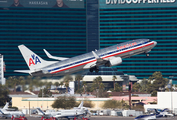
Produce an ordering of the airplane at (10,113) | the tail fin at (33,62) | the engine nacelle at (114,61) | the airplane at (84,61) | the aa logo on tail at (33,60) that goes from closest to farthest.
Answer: the airplane at (84,61), the engine nacelle at (114,61), the tail fin at (33,62), the aa logo on tail at (33,60), the airplane at (10,113)

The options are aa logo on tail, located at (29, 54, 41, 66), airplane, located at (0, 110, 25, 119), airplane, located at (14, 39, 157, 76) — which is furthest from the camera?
airplane, located at (0, 110, 25, 119)

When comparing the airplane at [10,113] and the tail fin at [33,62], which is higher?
the tail fin at [33,62]

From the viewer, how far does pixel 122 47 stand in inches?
3514

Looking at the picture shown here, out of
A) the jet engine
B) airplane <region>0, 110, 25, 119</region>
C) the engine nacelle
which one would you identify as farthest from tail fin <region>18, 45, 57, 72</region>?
airplane <region>0, 110, 25, 119</region>

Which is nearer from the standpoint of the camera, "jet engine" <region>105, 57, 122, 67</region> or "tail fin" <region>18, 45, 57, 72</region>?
"jet engine" <region>105, 57, 122, 67</region>

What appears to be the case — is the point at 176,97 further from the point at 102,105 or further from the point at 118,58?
the point at 118,58

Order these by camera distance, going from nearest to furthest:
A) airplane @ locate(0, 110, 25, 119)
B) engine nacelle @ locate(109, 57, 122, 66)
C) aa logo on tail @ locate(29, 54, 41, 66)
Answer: engine nacelle @ locate(109, 57, 122, 66), aa logo on tail @ locate(29, 54, 41, 66), airplane @ locate(0, 110, 25, 119)

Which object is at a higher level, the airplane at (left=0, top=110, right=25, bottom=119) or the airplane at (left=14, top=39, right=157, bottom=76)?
A: the airplane at (left=14, top=39, right=157, bottom=76)

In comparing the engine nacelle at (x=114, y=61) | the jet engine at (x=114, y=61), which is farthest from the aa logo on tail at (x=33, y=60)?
the engine nacelle at (x=114, y=61)

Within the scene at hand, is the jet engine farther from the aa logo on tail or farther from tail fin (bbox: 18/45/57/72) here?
the aa logo on tail

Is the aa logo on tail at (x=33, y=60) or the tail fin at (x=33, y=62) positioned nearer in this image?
the tail fin at (x=33, y=62)

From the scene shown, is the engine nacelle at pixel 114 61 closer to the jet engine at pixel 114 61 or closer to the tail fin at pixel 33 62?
the jet engine at pixel 114 61

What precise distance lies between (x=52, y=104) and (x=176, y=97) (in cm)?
5014

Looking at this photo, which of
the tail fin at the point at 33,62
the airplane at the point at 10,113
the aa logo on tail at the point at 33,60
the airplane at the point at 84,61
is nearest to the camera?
the airplane at the point at 84,61
